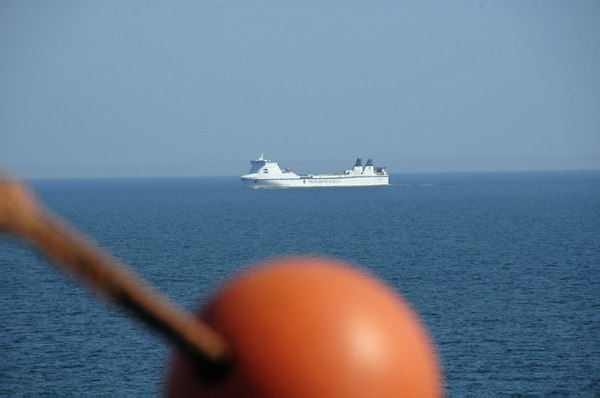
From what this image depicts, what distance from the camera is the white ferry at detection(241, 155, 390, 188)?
356ft

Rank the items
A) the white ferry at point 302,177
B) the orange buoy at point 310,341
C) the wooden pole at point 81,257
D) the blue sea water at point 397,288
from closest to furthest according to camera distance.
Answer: the wooden pole at point 81,257
the orange buoy at point 310,341
the blue sea water at point 397,288
the white ferry at point 302,177

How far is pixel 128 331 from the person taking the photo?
22984 millimetres

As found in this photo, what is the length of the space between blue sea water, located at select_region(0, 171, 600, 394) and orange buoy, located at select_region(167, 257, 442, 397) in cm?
95

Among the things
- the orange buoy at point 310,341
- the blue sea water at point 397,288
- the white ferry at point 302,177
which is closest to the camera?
the orange buoy at point 310,341

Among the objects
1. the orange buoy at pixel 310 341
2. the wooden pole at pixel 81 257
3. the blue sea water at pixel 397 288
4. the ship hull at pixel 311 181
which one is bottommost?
the blue sea water at pixel 397 288

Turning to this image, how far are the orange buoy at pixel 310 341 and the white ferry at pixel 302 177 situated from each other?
103m

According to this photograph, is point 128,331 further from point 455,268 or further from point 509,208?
point 509,208

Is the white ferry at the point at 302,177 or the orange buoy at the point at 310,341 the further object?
the white ferry at the point at 302,177

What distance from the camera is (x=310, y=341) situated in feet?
7.91

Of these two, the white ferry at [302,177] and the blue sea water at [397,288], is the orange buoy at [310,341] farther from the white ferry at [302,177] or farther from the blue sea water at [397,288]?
the white ferry at [302,177]

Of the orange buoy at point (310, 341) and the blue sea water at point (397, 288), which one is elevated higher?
the orange buoy at point (310, 341)

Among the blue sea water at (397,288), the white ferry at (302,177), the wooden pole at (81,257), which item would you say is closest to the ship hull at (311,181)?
the white ferry at (302,177)

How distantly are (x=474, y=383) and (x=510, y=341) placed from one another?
4431 millimetres

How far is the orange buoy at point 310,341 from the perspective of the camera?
92.8 inches
